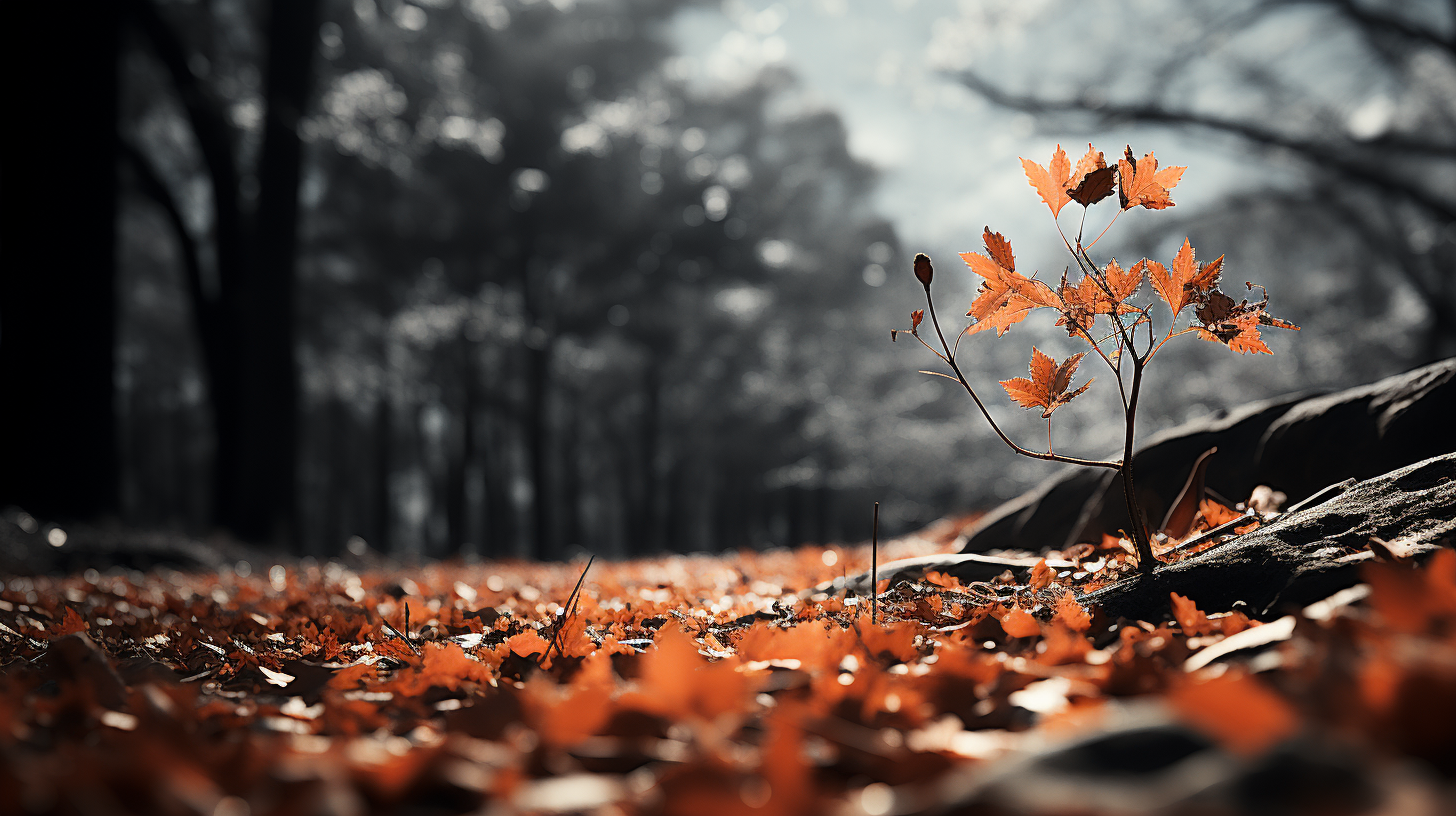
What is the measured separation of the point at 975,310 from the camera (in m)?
1.82

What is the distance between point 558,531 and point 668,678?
92.3 ft

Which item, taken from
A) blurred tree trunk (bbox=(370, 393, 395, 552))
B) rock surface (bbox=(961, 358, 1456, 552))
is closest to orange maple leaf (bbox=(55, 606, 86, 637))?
rock surface (bbox=(961, 358, 1456, 552))

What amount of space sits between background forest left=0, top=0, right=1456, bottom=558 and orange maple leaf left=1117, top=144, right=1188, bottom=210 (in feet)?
15.0

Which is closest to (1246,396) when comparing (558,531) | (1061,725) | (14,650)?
(1061,725)

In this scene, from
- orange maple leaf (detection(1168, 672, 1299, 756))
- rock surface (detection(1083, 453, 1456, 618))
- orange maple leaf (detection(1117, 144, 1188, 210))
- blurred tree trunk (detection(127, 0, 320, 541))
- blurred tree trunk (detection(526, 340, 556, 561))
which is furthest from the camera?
blurred tree trunk (detection(526, 340, 556, 561))

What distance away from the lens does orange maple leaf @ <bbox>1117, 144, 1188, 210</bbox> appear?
172 cm

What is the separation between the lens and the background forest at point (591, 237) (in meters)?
7.23

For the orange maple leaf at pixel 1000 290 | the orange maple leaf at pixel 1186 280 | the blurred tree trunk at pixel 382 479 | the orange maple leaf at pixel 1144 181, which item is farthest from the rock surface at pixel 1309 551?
the blurred tree trunk at pixel 382 479

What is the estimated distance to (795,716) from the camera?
3.05 feet

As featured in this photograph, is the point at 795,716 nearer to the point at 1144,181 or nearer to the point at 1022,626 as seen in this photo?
the point at 1022,626

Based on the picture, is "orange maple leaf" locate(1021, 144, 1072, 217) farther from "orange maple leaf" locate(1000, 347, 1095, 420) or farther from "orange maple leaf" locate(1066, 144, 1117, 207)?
"orange maple leaf" locate(1000, 347, 1095, 420)

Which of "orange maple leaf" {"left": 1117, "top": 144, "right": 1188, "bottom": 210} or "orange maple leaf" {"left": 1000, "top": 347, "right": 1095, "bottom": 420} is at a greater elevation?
"orange maple leaf" {"left": 1117, "top": 144, "right": 1188, "bottom": 210}

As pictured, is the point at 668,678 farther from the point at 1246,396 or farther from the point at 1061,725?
the point at 1246,396

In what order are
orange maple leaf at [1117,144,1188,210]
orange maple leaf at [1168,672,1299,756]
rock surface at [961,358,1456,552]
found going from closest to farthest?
orange maple leaf at [1168,672,1299,756] < orange maple leaf at [1117,144,1188,210] < rock surface at [961,358,1456,552]
